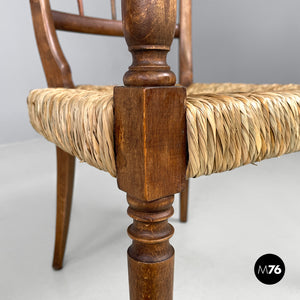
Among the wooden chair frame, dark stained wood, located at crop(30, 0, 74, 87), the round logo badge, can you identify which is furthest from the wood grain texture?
the round logo badge

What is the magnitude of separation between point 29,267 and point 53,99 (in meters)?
0.43

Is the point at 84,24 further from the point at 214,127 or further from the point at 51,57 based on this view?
the point at 214,127

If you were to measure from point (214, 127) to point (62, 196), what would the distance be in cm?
44

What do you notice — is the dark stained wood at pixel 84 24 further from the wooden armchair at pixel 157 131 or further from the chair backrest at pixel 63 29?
the wooden armchair at pixel 157 131

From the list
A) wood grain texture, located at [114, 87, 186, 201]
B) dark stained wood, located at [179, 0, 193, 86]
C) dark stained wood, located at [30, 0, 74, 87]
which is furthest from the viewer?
dark stained wood, located at [179, 0, 193, 86]

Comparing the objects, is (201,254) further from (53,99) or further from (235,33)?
(235,33)

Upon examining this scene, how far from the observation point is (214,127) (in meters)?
0.35

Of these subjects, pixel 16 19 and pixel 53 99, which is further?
pixel 16 19

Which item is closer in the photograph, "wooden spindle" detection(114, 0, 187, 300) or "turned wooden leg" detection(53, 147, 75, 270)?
"wooden spindle" detection(114, 0, 187, 300)

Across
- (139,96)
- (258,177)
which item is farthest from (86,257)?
(258,177)

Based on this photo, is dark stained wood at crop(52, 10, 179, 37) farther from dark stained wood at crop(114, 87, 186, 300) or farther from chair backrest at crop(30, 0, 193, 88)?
dark stained wood at crop(114, 87, 186, 300)

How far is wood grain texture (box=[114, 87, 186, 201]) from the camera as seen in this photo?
0.31 m

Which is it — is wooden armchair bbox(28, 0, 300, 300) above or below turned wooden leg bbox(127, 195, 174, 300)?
above

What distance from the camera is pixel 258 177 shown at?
1.30 metres
